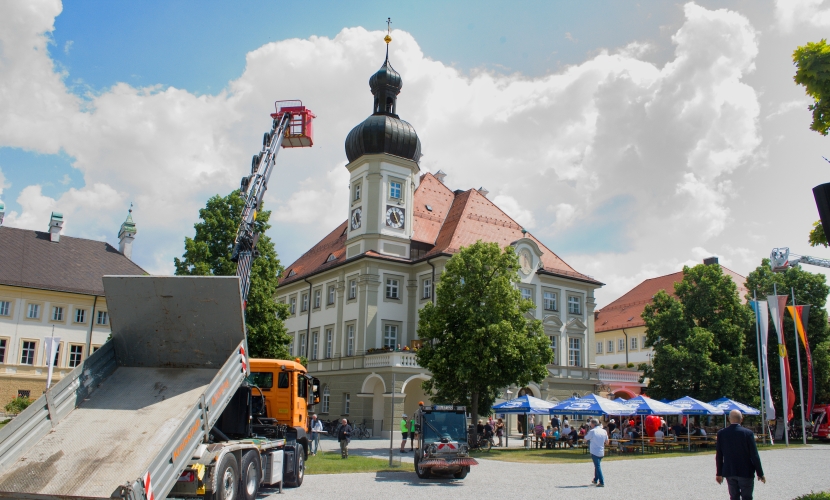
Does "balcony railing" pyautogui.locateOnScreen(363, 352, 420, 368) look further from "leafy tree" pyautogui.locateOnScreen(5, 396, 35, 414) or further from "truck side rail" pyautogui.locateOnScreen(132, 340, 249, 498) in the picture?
"truck side rail" pyautogui.locateOnScreen(132, 340, 249, 498)

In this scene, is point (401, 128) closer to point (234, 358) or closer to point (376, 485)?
point (376, 485)

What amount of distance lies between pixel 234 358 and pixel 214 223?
21531 mm

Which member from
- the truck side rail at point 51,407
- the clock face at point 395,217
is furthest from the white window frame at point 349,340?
the truck side rail at point 51,407

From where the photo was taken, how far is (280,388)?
16422 mm

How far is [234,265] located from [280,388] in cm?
1640

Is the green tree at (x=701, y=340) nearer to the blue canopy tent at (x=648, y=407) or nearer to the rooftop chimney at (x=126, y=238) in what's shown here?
the blue canopy tent at (x=648, y=407)

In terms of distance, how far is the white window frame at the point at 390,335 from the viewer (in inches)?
1623

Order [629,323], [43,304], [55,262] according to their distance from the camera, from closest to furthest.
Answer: [43,304] < [55,262] < [629,323]

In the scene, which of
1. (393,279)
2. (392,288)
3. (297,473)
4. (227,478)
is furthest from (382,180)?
(227,478)

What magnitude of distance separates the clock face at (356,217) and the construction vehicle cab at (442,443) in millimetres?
25166

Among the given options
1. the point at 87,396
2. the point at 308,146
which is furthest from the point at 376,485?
the point at 308,146

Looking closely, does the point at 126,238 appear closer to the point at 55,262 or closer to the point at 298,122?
the point at 55,262

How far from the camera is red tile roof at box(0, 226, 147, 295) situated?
47.5 meters

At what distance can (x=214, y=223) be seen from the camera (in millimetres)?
32438
